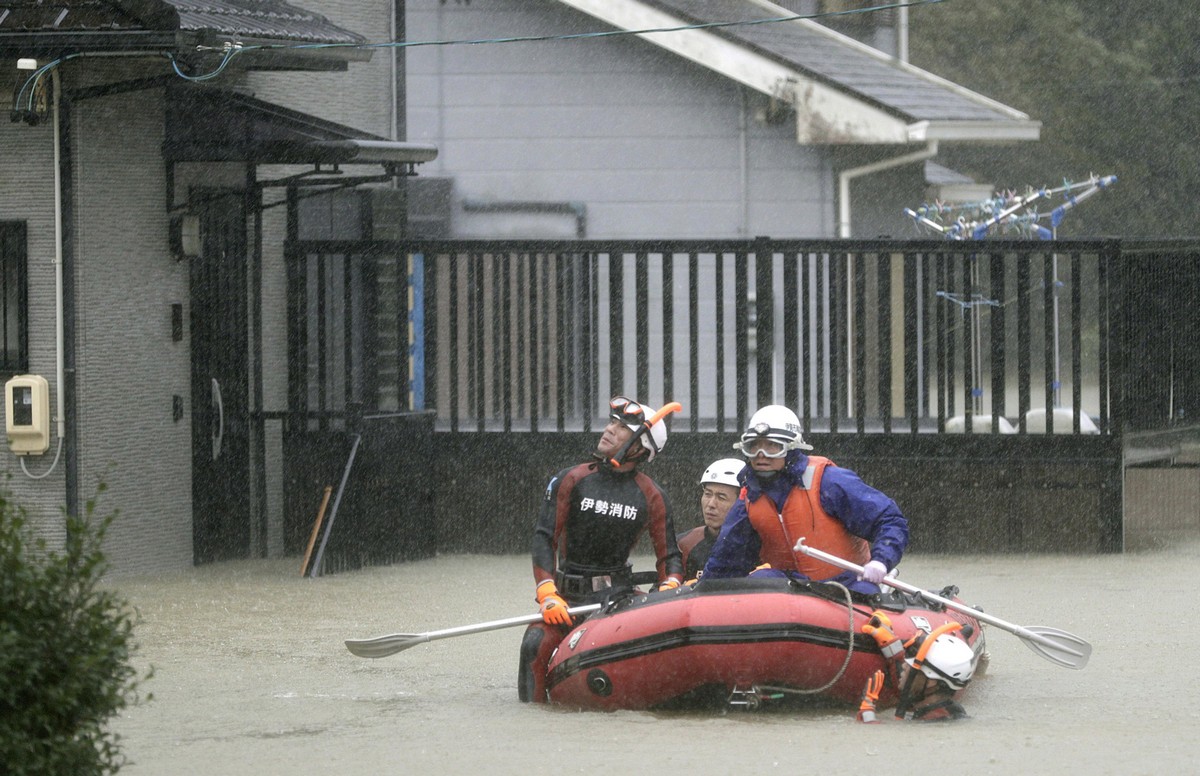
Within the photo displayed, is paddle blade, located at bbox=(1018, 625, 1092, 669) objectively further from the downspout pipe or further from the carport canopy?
the downspout pipe

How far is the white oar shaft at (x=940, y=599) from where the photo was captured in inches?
340

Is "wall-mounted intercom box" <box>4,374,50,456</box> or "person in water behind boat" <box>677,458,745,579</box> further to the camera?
"wall-mounted intercom box" <box>4,374,50,456</box>

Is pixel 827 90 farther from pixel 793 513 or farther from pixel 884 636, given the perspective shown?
pixel 884 636

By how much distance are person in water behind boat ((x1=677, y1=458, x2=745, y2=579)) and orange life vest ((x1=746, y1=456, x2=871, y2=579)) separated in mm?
990

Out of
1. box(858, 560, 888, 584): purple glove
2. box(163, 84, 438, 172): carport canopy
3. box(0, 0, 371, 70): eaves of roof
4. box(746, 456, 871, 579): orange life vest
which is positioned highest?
box(0, 0, 371, 70): eaves of roof

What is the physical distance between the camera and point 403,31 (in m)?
16.7

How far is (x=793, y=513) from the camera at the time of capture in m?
8.92

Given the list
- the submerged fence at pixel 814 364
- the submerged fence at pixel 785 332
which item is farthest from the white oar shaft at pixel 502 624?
the submerged fence at pixel 785 332

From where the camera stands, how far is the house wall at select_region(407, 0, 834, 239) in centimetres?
1842

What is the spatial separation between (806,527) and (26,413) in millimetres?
6351

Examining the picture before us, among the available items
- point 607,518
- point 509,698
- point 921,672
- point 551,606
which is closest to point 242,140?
point 607,518

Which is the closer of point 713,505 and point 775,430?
point 775,430

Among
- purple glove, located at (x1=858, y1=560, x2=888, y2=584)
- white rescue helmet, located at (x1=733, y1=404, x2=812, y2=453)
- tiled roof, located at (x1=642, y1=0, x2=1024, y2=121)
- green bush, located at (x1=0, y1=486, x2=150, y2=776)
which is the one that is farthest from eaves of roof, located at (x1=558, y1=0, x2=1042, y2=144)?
green bush, located at (x1=0, y1=486, x2=150, y2=776)

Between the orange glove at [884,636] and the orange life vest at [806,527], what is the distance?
21.1 inches
